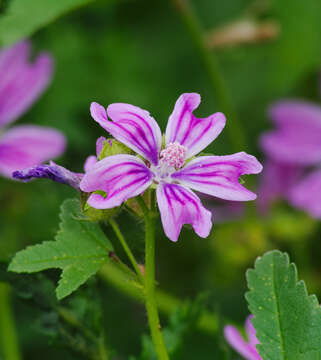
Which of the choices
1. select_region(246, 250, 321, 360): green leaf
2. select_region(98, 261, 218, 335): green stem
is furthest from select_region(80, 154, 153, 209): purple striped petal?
select_region(98, 261, 218, 335): green stem

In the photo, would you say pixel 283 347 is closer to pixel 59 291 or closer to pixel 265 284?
pixel 265 284

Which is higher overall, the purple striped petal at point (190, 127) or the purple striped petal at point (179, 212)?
the purple striped petal at point (190, 127)

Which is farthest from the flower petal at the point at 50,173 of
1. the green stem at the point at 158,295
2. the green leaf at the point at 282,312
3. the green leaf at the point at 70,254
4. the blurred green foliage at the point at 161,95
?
the green stem at the point at 158,295

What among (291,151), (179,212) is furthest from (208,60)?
(179,212)

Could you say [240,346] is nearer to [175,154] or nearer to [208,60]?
[175,154]

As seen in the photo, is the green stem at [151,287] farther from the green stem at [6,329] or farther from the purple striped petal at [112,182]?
the green stem at [6,329]

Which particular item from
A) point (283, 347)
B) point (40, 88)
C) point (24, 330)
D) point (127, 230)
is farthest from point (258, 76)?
point (283, 347)
